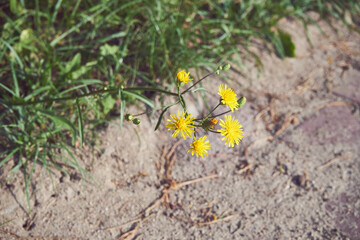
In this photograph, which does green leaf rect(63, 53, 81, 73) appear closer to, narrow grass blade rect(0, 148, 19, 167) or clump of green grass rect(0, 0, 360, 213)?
clump of green grass rect(0, 0, 360, 213)

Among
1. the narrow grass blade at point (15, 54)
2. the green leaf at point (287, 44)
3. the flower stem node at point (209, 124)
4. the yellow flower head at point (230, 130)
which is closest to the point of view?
the flower stem node at point (209, 124)

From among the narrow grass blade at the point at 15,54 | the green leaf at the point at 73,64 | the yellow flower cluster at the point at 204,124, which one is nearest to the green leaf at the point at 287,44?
the yellow flower cluster at the point at 204,124

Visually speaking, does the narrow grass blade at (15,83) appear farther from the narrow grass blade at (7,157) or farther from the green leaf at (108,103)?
the green leaf at (108,103)

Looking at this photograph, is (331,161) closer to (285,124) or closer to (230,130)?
(285,124)

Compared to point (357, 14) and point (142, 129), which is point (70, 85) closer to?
point (142, 129)

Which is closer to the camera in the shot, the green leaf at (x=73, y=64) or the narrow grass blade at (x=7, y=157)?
the narrow grass blade at (x=7, y=157)

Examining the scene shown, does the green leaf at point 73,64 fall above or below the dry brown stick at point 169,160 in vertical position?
above

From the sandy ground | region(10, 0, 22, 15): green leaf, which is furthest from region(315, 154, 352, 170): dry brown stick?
region(10, 0, 22, 15): green leaf
